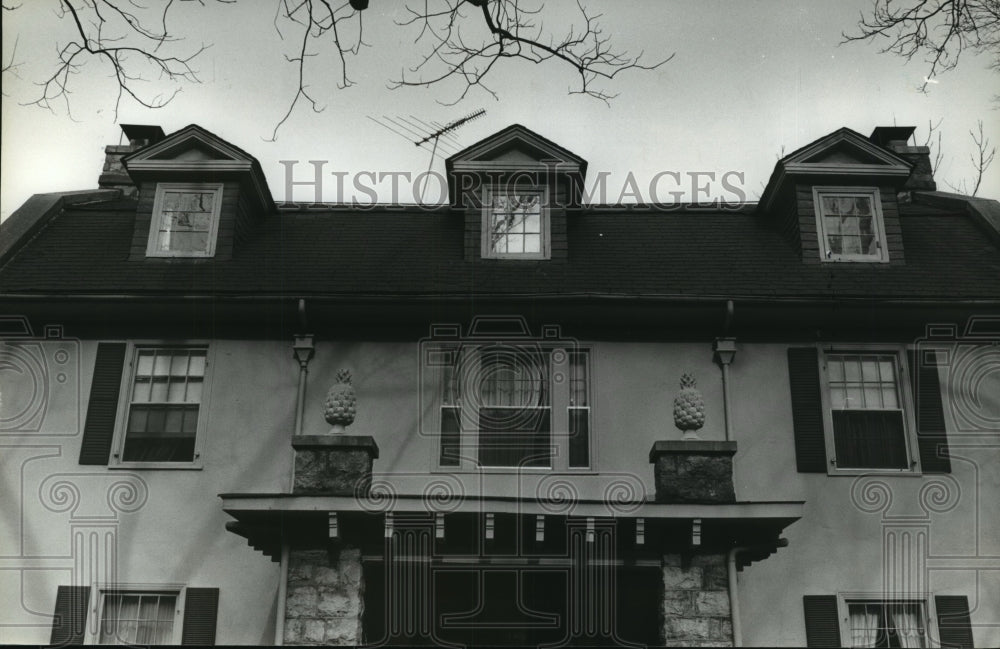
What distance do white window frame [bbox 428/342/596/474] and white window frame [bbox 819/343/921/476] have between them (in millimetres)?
2694

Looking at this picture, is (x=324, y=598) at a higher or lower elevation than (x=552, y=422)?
lower

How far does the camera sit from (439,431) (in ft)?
38.3

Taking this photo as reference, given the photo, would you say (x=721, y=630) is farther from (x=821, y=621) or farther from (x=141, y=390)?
(x=141, y=390)

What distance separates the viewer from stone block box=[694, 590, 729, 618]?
9.97 metres

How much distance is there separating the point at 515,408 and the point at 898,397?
4498 mm

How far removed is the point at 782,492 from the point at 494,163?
5610mm

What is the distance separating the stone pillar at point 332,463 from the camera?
1003cm

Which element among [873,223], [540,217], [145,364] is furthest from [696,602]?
[145,364]

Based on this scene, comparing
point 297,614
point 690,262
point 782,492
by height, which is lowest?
point 297,614

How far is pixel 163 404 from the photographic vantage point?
1186 cm

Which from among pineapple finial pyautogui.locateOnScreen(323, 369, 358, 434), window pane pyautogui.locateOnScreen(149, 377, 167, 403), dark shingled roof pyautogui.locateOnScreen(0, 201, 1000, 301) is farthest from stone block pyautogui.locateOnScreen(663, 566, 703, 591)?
window pane pyautogui.locateOnScreen(149, 377, 167, 403)

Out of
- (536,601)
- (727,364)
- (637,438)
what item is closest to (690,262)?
(727,364)

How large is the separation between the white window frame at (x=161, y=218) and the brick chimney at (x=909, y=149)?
9.83 m

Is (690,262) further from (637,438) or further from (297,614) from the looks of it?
(297,614)
